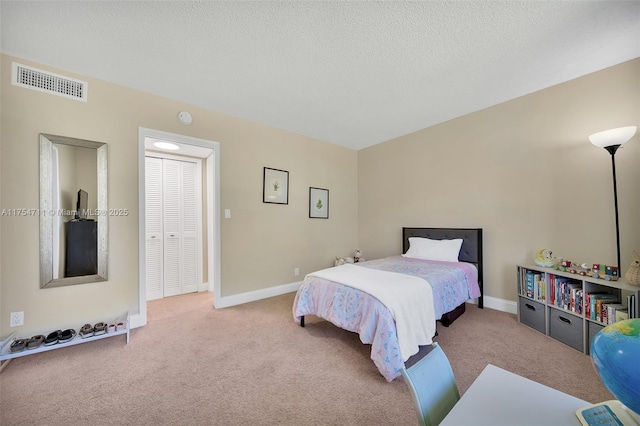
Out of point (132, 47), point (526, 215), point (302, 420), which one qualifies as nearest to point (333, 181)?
point (526, 215)

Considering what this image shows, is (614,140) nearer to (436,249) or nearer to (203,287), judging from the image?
(436,249)

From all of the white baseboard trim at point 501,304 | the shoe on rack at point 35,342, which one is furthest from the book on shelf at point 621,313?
the shoe on rack at point 35,342

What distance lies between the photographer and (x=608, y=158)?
237 centimetres

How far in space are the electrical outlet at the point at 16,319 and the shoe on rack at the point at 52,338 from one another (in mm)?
302

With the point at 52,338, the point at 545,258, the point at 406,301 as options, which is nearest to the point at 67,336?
the point at 52,338

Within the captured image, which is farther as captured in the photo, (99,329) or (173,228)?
(173,228)

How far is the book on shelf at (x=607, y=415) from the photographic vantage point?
65 centimetres

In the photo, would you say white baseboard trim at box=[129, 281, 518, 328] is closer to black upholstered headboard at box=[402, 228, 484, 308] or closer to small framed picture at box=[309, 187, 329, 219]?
black upholstered headboard at box=[402, 228, 484, 308]

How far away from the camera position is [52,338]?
2.10m

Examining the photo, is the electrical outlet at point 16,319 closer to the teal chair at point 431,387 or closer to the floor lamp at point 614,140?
the teal chair at point 431,387

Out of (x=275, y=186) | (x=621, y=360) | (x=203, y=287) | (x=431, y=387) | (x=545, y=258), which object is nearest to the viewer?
(x=621, y=360)

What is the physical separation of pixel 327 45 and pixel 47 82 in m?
2.65

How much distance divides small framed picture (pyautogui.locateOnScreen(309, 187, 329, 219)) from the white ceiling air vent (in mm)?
3026

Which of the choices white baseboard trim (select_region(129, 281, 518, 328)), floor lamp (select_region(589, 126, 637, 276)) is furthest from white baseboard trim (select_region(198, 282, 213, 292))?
floor lamp (select_region(589, 126, 637, 276))
